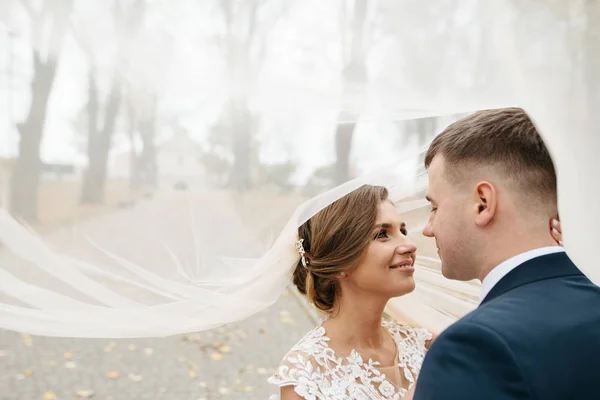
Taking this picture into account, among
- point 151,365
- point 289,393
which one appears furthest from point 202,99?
point 151,365

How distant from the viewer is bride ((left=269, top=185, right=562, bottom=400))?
93.3 inches

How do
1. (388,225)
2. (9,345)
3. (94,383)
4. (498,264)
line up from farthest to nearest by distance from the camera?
(9,345) < (94,383) < (388,225) < (498,264)

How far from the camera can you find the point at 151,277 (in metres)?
1.91

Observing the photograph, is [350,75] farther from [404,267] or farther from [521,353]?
[404,267]

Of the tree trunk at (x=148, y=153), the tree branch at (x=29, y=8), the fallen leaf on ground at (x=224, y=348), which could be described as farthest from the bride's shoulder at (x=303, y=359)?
the fallen leaf on ground at (x=224, y=348)

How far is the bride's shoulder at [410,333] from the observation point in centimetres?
266

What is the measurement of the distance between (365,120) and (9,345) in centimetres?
608

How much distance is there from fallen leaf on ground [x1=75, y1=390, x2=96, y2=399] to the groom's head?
4.86m

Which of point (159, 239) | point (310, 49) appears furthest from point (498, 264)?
point (159, 239)

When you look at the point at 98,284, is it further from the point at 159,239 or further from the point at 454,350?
the point at 454,350

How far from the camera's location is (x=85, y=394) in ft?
18.5

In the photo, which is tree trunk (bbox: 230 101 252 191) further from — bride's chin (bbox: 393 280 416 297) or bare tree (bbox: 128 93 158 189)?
bride's chin (bbox: 393 280 416 297)

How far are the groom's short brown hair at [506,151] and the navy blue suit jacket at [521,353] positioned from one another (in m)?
0.27

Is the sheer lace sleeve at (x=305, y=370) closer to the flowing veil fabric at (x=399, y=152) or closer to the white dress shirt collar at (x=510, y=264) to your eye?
the flowing veil fabric at (x=399, y=152)
